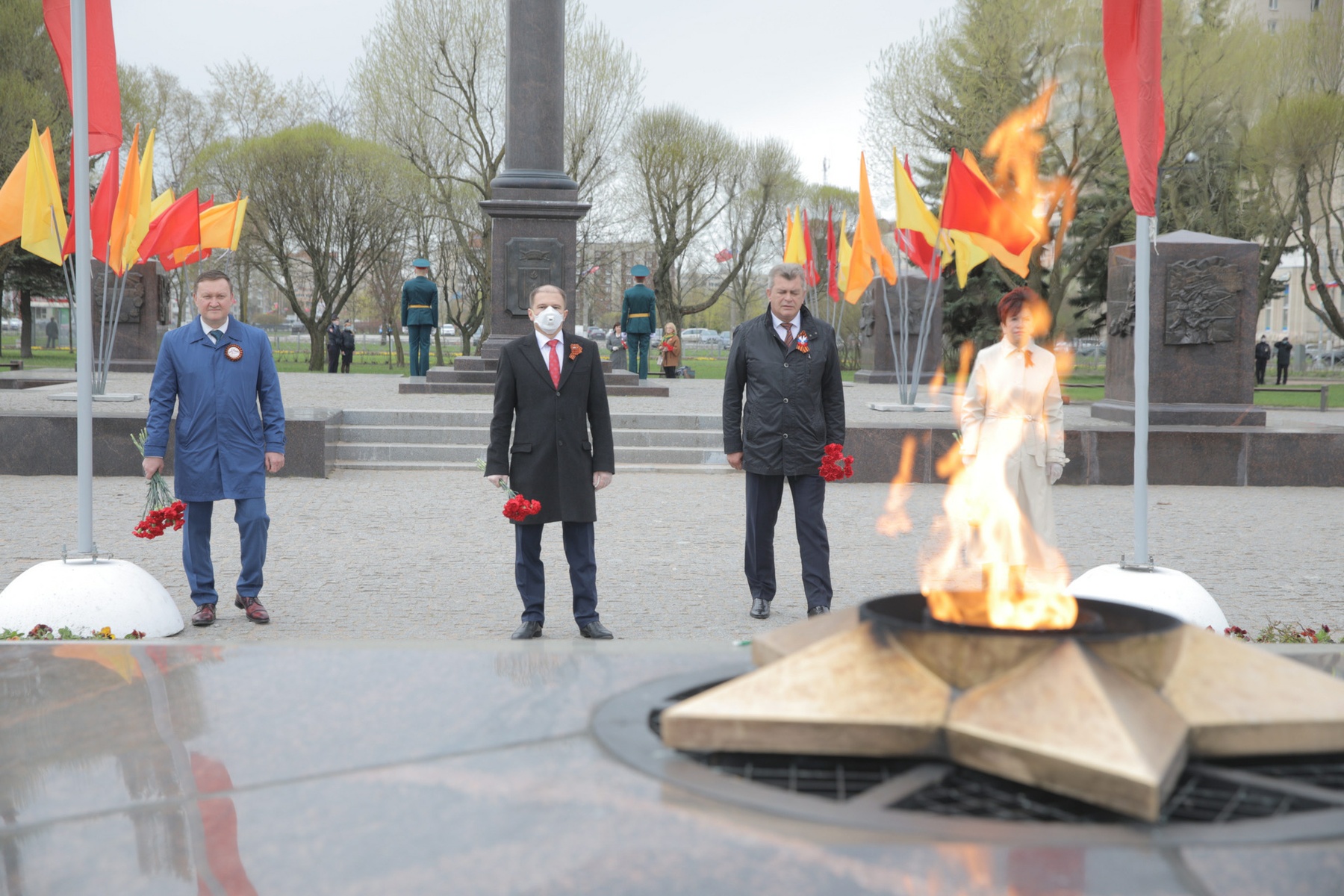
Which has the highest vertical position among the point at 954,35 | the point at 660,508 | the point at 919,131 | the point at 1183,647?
the point at 954,35

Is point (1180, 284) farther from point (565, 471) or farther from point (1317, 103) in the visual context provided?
point (1317, 103)

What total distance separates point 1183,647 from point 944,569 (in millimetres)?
987

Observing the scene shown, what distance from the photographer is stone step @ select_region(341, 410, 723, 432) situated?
14.4 m

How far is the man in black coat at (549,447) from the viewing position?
5.93 meters

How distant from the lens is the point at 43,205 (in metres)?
14.3

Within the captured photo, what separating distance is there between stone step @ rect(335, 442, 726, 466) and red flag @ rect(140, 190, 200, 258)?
4.84 m

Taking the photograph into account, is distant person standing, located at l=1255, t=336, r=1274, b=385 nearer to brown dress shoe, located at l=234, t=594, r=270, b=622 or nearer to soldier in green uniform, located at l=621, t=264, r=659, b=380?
soldier in green uniform, located at l=621, t=264, r=659, b=380

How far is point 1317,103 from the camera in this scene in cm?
2975

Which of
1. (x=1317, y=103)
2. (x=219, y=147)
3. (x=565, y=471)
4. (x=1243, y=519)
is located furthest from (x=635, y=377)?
(x=219, y=147)

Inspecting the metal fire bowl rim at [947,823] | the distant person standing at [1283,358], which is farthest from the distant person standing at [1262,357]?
the metal fire bowl rim at [947,823]

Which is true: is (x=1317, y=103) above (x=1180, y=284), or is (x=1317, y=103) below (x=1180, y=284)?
above

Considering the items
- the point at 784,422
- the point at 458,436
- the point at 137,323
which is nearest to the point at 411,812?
the point at 784,422

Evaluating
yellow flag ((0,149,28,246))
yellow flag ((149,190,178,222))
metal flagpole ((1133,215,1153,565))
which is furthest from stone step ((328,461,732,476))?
→ metal flagpole ((1133,215,1153,565))

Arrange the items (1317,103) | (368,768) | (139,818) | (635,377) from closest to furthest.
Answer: (139,818) → (368,768) → (635,377) → (1317,103)
